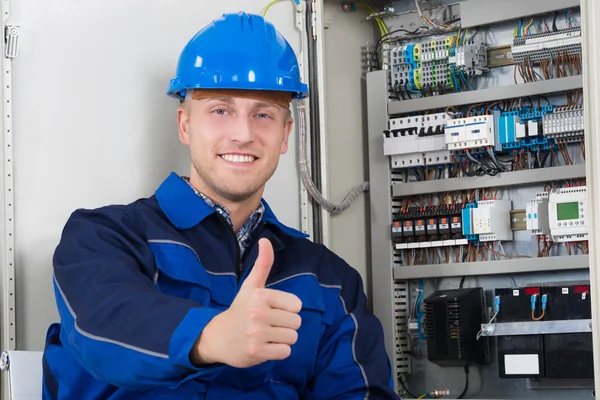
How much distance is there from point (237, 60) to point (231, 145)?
0.70 feet

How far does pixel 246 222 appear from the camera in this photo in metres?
2.31

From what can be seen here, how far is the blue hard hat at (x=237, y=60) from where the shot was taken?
218 centimetres

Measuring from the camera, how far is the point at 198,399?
1.93 m

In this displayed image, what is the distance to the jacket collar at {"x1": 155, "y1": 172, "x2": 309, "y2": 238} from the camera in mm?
2113

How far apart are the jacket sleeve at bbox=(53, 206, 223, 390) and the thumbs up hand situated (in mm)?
64

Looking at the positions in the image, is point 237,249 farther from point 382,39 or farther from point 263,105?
point 382,39

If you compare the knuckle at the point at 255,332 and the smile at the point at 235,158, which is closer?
the knuckle at the point at 255,332

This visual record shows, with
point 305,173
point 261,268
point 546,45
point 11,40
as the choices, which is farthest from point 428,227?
point 261,268

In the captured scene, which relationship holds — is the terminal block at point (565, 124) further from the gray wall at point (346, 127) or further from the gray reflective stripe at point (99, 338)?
the gray reflective stripe at point (99, 338)

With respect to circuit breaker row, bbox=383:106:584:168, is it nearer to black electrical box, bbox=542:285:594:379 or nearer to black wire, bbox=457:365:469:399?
black electrical box, bbox=542:285:594:379

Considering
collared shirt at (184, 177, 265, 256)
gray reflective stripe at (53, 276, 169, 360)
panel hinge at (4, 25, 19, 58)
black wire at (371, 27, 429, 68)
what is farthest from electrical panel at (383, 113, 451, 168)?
gray reflective stripe at (53, 276, 169, 360)

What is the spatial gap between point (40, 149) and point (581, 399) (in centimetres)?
171

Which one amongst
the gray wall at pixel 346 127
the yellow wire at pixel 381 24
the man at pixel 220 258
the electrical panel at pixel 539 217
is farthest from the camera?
the yellow wire at pixel 381 24

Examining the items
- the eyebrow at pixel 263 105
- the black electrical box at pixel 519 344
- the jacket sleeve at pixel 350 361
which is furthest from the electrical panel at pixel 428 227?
the eyebrow at pixel 263 105
